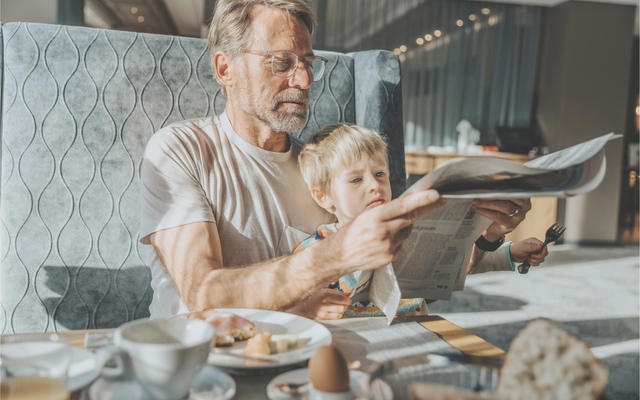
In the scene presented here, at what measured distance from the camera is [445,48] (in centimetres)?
532

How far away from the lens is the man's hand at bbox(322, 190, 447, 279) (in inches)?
29.6

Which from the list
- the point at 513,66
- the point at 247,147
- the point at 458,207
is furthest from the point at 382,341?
the point at 513,66

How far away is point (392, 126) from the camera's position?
1541 millimetres

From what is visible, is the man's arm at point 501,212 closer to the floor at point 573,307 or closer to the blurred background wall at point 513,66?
the floor at point 573,307

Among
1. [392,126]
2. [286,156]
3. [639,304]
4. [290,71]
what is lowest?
[639,304]

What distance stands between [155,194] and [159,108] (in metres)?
0.42

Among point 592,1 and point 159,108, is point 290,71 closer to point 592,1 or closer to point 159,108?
point 159,108

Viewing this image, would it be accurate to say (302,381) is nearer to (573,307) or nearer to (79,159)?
(79,159)

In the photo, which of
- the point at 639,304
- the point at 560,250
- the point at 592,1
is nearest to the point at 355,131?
the point at 639,304

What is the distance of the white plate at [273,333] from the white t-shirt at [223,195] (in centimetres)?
40

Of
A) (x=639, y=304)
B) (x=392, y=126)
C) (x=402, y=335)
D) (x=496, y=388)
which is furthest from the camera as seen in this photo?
(x=639, y=304)

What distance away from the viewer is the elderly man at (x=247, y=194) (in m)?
0.94

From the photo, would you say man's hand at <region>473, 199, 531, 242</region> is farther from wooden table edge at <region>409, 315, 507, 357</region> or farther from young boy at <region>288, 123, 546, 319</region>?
wooden table edge at <region>409, 315, 507, 357</region>

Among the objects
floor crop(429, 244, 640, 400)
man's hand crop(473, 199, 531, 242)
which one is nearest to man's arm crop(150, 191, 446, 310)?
man's hand crop(473, 199, 531, 242)
